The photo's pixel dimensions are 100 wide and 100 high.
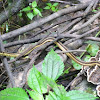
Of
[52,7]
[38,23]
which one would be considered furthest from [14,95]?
[52,7]

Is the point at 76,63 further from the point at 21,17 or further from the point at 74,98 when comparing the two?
the point at 21,17

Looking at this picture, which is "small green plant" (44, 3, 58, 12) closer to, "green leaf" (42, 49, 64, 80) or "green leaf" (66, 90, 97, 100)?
"green leaf" (42, 49, 64, 80)

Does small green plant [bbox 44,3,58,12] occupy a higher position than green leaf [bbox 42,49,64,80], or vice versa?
small green plant [bbox 44,3,58,12]

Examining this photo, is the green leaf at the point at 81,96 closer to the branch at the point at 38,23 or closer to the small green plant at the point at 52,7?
the branch at the point at 38,23

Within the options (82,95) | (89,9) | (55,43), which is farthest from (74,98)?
(89,9)

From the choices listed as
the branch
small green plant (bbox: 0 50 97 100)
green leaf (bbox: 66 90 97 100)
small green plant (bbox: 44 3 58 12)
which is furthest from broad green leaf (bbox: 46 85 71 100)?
small green plant (bbox: 44 3 58 12)

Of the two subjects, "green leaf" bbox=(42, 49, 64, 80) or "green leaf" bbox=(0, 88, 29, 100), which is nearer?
"green leaf" bbox=(0, 88, 29, 100)
